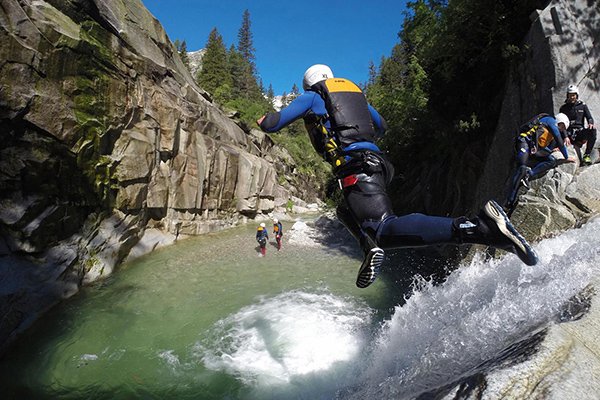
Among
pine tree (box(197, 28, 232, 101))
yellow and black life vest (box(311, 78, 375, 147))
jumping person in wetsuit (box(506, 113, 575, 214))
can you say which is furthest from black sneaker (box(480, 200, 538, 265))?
pine tree (box(197, 28, 232, 101))

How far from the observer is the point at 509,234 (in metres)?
2.58

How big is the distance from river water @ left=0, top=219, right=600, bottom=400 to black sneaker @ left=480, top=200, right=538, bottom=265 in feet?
1.42

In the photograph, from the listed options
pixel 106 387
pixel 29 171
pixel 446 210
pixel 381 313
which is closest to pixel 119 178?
pixel 29 171

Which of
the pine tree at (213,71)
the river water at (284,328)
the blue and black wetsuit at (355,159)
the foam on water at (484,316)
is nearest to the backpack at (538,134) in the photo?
the river water at (284,328)

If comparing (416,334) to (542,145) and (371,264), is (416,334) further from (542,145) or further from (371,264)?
(542,145)

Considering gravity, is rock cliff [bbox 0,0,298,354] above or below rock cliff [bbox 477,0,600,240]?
above

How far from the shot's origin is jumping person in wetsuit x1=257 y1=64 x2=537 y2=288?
2733 millimetres

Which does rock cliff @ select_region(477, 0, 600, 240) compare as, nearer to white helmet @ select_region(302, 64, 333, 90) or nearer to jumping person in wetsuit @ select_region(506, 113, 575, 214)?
jumping person in wetsuit @ select_region(506, 113, 575, 214)

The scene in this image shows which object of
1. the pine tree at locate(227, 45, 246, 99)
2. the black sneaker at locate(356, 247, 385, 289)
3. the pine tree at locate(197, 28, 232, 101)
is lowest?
the black sneaker at locate(356, 247, 385, 289)

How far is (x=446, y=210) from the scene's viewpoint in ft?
50.5

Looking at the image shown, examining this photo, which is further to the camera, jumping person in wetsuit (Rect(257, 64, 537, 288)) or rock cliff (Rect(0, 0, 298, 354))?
rock cliff (Rect(0, 0, 298, 354))

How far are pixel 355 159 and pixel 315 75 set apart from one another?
3.78ft

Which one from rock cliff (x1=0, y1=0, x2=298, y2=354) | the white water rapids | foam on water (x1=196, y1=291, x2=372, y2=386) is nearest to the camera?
the white water rapids

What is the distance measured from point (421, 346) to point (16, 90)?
44.1ft
